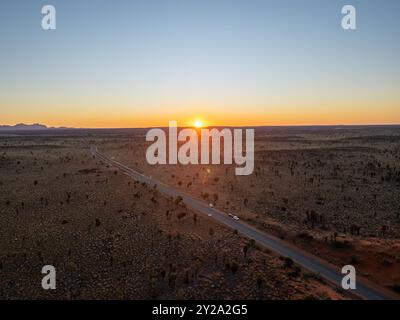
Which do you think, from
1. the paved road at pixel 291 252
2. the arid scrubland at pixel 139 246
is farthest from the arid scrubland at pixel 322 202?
the paved road at pixel 291 252

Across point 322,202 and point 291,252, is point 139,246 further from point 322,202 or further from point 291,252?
point 322,202

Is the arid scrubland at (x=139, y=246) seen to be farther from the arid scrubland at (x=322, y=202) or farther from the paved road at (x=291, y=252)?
the paved road at (x=291, y=252)

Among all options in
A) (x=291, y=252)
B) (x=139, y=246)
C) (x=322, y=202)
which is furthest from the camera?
(x=322, y=202)

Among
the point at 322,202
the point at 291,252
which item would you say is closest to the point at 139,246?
the point at 291,252

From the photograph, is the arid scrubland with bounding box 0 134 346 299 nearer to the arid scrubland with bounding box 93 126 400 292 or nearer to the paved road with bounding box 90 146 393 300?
the arid scrubland with bounding box 93 126 400 292

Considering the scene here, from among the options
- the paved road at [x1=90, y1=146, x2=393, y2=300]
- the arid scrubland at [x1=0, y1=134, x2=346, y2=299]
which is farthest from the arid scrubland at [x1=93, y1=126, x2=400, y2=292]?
the paved road at [x1=90, y1=146, x2=393, y2=300]

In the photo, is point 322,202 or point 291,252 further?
point 322,202
